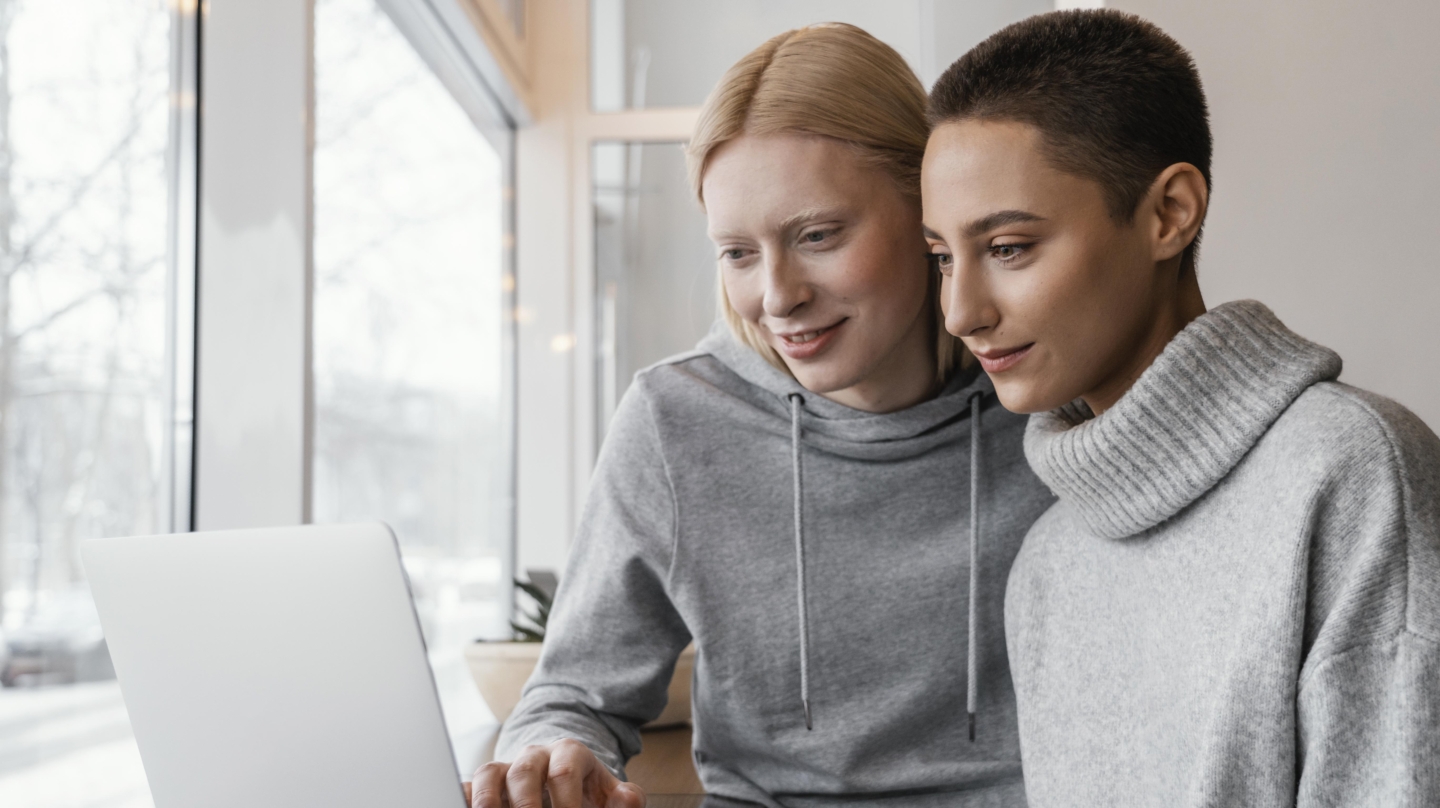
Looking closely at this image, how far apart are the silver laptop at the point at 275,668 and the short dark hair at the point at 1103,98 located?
0.47 m

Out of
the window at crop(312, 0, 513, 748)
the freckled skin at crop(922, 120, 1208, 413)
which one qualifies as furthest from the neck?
the window at crop(312, 0, 513, 748)

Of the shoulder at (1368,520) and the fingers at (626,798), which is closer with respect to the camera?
the shoulder at (1368,520)

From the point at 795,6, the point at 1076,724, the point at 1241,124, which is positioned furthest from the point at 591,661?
the point at 795,6

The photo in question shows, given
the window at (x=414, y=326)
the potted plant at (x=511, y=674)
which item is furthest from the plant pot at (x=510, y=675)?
the window at (x=414, y=326)

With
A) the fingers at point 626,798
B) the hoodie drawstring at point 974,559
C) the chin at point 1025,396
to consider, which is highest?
the chin at point 1025,396

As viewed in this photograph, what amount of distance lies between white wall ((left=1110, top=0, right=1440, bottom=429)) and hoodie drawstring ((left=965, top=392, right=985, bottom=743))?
705 mm

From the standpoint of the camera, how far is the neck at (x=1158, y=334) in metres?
0.71

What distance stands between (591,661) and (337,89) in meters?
0.94

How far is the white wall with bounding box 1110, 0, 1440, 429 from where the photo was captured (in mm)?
1419

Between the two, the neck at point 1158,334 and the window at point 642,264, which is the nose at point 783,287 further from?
the window at point 642,264

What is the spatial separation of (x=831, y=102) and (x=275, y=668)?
59 centimetres

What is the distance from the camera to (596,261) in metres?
2.32

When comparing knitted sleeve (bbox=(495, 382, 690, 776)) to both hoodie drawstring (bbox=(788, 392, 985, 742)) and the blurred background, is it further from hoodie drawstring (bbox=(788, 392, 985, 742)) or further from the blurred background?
the blurred background

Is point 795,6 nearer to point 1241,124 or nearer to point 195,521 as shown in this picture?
point 1241,124
